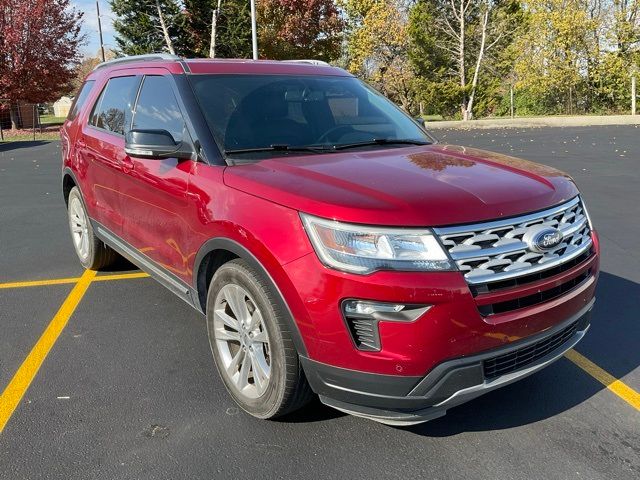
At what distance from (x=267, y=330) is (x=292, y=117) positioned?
1.55m

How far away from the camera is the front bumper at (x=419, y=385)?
91.8 inches

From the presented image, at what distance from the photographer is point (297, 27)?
119 feet

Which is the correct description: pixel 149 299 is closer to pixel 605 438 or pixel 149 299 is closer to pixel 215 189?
pixel 215 189

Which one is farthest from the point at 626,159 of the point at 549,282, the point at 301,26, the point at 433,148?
the point at 301,26

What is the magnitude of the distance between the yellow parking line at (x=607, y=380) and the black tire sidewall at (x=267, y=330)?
192cm

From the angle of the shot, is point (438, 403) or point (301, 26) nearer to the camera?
point (438, 403)

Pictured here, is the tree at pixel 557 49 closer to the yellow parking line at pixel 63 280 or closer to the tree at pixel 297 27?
the tree at pixel 297 27

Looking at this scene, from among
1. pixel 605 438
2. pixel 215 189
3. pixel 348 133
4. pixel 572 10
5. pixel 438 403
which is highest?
pixel 572 10

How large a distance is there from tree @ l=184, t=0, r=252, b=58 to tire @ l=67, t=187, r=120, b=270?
1192 inches

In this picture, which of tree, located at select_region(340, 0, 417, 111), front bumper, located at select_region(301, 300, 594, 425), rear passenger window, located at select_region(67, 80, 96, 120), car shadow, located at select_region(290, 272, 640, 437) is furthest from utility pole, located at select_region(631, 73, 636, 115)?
front bumper, located at select_region(301, 300, 594, 425)

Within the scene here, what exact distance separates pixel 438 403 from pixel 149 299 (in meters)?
3.02

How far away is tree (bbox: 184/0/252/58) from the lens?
33.5m

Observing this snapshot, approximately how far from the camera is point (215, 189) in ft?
9.65

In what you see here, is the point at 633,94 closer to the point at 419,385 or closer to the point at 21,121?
the point at 419,385
